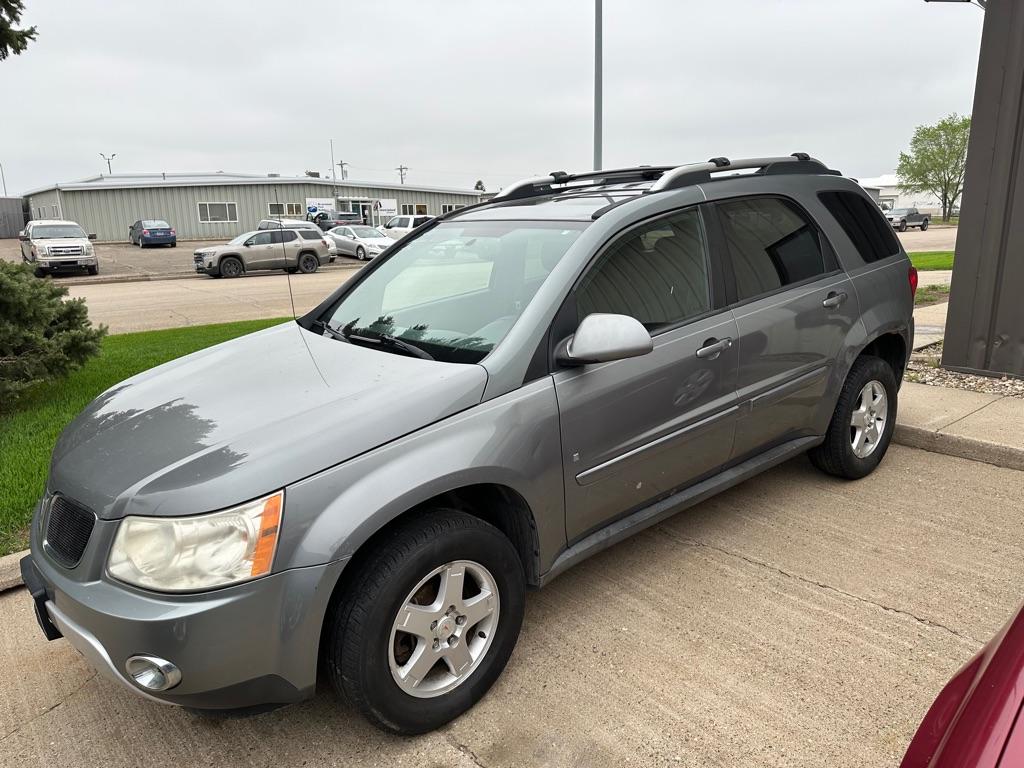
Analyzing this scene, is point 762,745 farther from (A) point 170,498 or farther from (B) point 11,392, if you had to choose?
(B) point 11,392

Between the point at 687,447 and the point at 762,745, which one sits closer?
the point at 762,745

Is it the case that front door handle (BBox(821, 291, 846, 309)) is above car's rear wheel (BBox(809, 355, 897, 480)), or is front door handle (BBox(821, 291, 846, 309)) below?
above

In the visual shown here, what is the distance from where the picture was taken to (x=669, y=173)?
3.36 m

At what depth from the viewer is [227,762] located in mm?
2375

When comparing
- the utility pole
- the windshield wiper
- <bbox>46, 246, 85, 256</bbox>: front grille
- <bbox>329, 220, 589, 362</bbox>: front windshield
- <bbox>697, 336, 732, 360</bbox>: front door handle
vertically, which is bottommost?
<bbox>46, 246, 85, 256</bbox>: front grille

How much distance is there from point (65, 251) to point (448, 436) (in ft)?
89.1

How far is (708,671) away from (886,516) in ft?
5.72

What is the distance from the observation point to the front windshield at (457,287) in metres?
2.87

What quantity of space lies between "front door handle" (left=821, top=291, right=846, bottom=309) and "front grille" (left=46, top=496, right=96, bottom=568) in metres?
3.36

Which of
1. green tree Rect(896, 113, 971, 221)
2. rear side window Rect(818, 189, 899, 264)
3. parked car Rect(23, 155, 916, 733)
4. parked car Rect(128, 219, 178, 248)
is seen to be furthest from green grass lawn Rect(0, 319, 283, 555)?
green tree Rect(896, 113, 971, 221)

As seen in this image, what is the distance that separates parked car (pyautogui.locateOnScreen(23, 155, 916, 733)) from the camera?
2.08 metres

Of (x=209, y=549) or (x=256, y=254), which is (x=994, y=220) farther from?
(x=256, y=254)

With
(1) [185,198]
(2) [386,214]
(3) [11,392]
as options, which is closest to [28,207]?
(1) [185,198]

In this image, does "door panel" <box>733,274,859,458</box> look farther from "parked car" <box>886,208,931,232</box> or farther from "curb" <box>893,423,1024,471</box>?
"parked car" <box>886,208,931,232</box>
